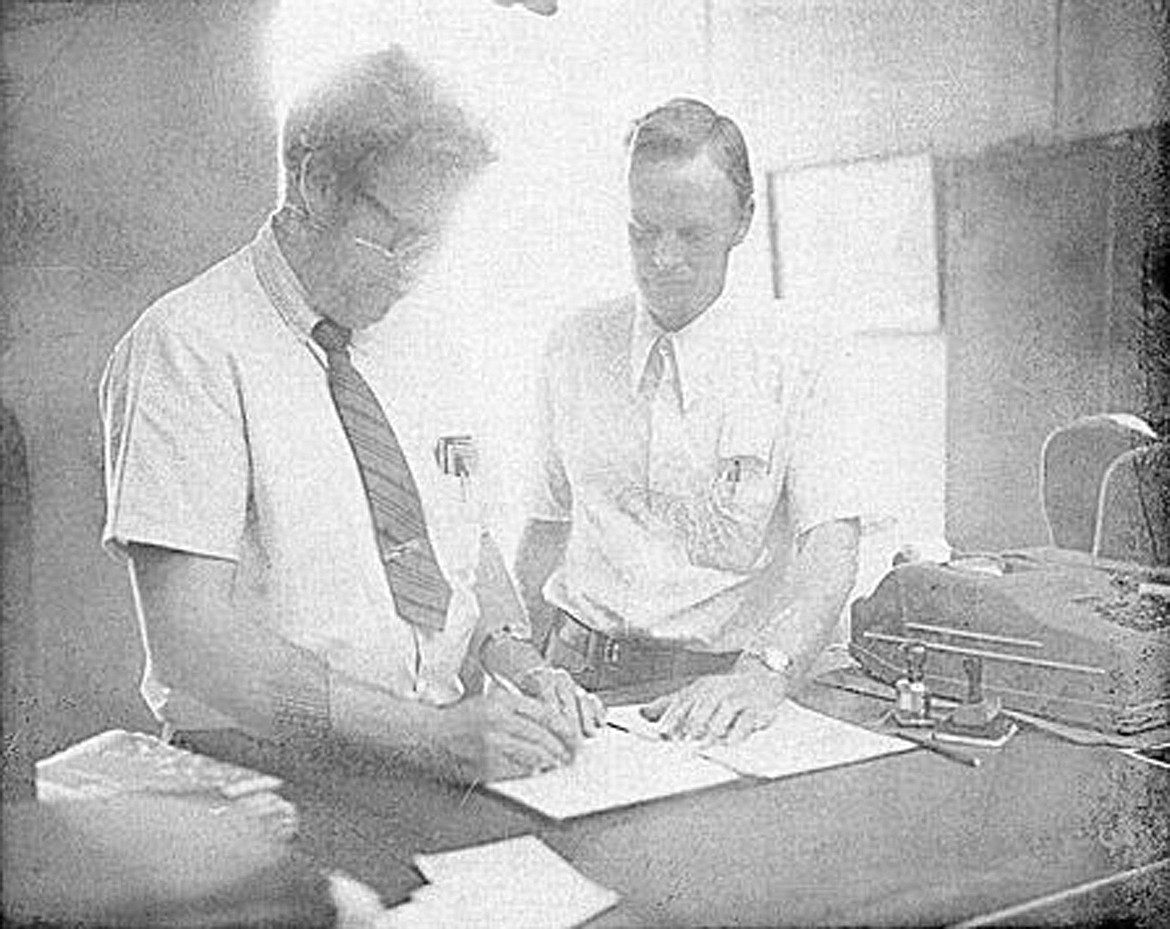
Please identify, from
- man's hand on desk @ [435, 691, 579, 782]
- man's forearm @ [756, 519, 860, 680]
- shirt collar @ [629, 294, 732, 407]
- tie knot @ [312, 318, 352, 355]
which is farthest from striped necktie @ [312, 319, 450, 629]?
man's forearm @ [756, 519, 860, 680]

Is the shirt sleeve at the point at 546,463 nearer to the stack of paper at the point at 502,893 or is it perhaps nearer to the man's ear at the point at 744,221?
the man's ear at the point at 744,221

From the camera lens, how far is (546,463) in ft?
5.48

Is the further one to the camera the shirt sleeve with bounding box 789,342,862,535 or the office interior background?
the shirt sleeve with bounding box 789,342,862,535

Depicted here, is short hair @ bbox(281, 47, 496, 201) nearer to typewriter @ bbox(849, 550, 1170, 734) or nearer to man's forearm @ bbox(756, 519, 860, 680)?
man's forearm @ bbox(756, 519, 860, 680)

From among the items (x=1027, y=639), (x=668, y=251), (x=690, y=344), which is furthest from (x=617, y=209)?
(x=1027, y=639)

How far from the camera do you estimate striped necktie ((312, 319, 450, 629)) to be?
152 centimetres

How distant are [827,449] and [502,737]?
560 mm

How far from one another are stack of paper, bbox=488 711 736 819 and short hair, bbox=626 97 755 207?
2.02 ft

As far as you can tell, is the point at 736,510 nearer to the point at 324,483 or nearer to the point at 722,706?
the point at 722,706

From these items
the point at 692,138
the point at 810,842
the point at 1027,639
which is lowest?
the point at 810,842

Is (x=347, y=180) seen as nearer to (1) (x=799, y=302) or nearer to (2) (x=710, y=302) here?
(2) (x=710, y=302)

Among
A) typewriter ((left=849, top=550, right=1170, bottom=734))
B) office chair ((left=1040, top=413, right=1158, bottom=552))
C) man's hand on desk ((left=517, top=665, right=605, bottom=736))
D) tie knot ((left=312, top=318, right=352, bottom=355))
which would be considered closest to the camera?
tie knot ((left=312, top=318, right=352, bottom=355))

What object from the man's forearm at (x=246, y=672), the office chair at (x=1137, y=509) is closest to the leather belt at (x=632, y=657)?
the man's forearm at (x=246, y=672)

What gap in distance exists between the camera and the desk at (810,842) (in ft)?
4.76
